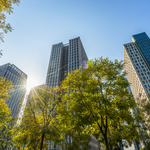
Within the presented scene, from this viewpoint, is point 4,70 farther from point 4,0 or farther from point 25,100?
point 4,0

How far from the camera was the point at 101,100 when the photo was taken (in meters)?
10.0

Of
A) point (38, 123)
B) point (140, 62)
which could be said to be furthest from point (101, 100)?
point (140, 62)

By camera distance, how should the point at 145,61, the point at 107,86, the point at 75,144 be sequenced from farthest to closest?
1. the point at 145,61
2. the point at 75,144
3. the point at 107,86

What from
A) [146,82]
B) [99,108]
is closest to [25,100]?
[99,108]

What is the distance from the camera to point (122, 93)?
10.6 meters

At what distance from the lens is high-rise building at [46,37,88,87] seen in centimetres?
8290

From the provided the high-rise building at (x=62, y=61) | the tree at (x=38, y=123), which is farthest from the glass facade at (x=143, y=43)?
the tree at (x=38, y=123)

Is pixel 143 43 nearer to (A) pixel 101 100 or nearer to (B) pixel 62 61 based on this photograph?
(B) pixel 62 61

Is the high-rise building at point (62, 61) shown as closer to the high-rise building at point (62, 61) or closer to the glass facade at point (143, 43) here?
the high-rise building at point (62, 61)

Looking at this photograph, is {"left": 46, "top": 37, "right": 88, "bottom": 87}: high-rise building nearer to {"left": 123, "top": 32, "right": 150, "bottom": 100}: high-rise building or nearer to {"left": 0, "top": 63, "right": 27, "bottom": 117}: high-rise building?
{"left": 123, "top": 32, "right": 150, "bottom": 100}: high-rise building

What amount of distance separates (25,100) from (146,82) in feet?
278

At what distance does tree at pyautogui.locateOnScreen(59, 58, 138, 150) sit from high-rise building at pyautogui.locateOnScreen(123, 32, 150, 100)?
74.9 m

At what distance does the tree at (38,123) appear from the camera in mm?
13422

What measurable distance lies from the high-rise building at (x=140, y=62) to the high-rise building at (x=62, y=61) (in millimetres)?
39937
